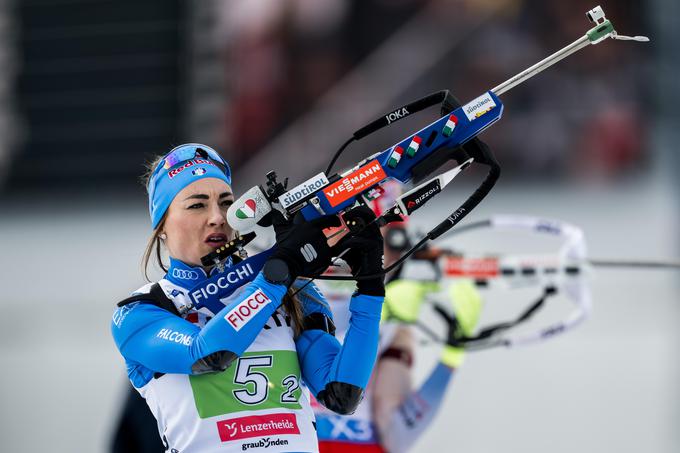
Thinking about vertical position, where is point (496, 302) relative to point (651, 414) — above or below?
above

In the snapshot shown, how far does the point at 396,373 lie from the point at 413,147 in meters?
→ 2.03

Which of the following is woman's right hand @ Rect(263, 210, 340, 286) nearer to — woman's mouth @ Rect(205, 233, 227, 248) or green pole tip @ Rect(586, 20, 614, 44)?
woman's mouth @ Rect(205, 233, 227, 248)

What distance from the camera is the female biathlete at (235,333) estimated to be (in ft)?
8.84

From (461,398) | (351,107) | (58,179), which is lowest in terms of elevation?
(461,398)

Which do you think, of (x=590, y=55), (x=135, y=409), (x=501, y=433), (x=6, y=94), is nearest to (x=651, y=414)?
(x=501, y=433)

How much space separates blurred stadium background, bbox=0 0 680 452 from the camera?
654 centimetres

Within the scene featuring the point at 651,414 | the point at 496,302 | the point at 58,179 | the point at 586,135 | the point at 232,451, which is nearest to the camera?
the point at 232,451

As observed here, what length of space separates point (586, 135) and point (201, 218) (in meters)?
6.71

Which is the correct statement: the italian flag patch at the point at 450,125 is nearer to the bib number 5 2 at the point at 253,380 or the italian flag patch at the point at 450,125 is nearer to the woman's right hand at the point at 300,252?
the woman's right hand at the point at 300,252

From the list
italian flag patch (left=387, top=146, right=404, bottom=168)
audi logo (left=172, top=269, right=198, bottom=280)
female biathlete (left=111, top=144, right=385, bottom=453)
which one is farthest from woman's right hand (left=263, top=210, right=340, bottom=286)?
audi logo (left=172, top=269, right=198, bottom=280)

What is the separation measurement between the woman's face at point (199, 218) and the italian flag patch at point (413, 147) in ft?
1.55

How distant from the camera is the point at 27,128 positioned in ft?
36.2

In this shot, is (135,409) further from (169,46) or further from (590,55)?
(169,46)

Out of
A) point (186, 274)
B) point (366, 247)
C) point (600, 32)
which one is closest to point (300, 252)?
point (366, 247)
